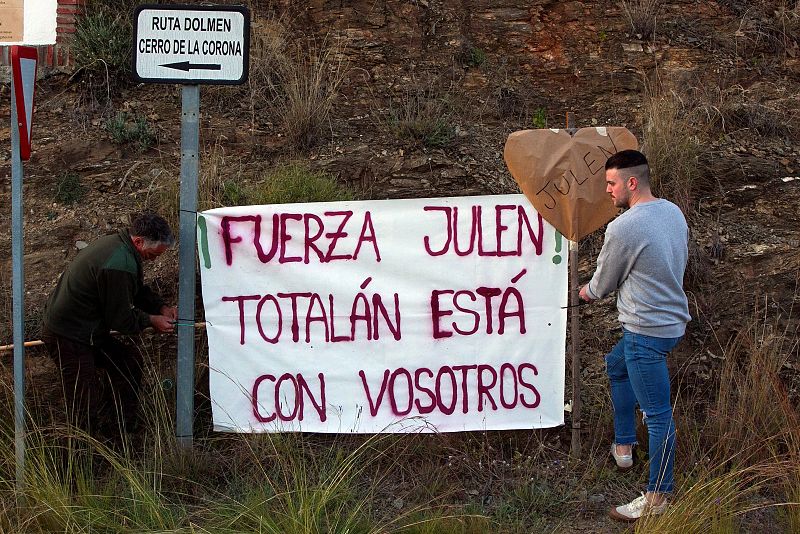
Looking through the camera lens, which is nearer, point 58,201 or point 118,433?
point 118,433

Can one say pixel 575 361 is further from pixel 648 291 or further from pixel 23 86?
pixel 23 86

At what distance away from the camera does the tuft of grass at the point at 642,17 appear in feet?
27.7

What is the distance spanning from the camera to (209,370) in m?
5.38

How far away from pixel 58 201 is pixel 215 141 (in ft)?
4.31

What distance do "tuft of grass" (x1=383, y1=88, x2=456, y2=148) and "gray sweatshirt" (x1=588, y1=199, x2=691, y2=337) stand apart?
2.90 m

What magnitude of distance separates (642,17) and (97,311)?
584 cm

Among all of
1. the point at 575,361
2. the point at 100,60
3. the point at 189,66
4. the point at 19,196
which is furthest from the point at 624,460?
the point at 100,60

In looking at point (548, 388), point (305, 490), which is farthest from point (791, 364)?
point (305, 490)

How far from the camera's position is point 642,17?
843 centimetres

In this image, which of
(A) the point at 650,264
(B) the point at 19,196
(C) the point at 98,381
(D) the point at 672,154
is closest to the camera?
(A) the point at 650,264

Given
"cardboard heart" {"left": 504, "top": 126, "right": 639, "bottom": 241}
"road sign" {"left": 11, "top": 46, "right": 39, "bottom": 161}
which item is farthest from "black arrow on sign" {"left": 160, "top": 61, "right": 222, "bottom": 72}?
"cardboard heart" {"left": 504, "top": 126, "right": 639, "bottom": 241}

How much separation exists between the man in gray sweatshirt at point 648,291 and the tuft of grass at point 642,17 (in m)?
4.28

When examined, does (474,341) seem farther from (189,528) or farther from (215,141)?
(215,141)

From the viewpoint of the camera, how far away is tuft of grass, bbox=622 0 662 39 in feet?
27.7
